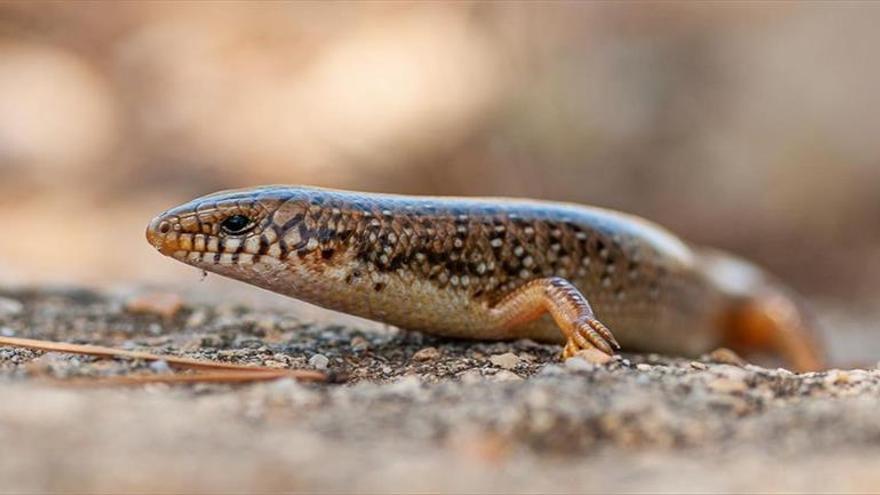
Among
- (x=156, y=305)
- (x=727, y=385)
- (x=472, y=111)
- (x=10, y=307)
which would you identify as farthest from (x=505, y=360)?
(x=472, y=111)

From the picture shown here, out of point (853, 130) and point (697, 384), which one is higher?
point (853, 130)

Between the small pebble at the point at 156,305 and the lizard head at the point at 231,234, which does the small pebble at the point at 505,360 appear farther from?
the small pebble at the point at 156,305

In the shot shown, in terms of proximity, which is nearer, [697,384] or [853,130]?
[697,384]

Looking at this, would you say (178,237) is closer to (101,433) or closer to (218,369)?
(218,369)

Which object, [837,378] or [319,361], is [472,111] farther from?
[837,378]

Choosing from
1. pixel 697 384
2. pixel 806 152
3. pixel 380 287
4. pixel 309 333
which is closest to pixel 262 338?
pixel 309 333

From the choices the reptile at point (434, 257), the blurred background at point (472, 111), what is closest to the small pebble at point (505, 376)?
the reptile at point (434, 257)
